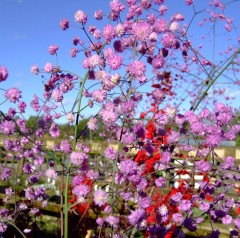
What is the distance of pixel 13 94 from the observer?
2.47 meters

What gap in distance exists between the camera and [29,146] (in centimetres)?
395

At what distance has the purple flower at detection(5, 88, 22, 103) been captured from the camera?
2.47 meters

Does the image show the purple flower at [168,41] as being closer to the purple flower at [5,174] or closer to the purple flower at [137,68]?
the purple flower at [137,68]

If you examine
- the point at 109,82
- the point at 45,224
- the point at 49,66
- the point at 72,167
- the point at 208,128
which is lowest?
the point at 45,224

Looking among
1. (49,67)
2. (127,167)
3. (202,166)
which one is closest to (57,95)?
(49,67)

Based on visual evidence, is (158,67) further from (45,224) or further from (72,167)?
(45,224)

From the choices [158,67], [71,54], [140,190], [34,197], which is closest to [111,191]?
[140,190]

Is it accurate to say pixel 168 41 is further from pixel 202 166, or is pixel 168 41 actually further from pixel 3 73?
pixel 3 73

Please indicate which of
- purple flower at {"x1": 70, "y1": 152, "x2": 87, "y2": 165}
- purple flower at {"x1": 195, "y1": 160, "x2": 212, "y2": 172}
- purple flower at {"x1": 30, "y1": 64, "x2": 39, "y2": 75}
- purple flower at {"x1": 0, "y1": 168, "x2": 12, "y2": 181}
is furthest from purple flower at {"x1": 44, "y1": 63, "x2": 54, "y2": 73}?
purple flower at {"x1": 0, "y1": 168, "x2": 12, "y2": 181}

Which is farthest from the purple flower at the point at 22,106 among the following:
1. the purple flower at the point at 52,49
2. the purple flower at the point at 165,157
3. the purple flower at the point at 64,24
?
the purple flower at the point at 165,157

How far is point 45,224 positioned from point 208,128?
4223 millimetres

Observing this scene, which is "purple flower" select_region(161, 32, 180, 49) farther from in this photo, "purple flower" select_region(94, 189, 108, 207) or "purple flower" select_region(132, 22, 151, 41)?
"purple flower" select_region(94, 189, 108, 207)

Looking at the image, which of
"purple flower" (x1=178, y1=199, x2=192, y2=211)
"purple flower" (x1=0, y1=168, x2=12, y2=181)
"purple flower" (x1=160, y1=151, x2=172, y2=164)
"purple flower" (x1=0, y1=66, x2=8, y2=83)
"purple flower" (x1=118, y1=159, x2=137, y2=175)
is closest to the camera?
"purple flower" (x1=118, y1=159, x2=137, y2=175)

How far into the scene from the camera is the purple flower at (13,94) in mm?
2473
